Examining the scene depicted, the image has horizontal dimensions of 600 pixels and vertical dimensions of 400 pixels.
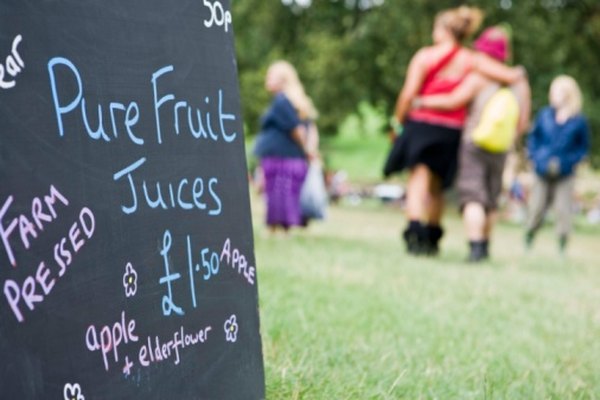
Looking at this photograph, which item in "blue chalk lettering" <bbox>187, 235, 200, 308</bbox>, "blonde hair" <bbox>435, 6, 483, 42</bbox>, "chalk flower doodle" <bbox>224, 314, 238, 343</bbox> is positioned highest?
"blonde hair" <bbox>435, 6, 483, 42</bbox>

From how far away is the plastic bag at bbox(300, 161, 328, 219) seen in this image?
33.4 ft

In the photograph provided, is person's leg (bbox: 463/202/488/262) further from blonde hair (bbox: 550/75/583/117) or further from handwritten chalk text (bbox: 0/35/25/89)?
handwritten chalk text (bbox: 0/35/25/89)

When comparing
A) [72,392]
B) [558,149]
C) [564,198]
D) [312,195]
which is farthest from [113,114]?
[564,198]

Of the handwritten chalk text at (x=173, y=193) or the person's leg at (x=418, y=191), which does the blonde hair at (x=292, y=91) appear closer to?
the person's leg at (x=418, y=191)

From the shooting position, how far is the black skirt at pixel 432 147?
28.6 feet

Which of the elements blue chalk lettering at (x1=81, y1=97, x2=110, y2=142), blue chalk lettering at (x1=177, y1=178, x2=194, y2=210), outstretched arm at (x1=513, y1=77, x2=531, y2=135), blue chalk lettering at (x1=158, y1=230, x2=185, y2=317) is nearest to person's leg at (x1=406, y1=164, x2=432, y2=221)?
outstretched arm at (x1=513, y1=77, x2=531, y2=135)

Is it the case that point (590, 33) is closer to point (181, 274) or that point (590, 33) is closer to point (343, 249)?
point (343, 249)

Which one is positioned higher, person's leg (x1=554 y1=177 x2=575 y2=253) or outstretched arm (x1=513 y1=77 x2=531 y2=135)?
outstretched arm (x1=513 y1=77 x2=531 y2=135)

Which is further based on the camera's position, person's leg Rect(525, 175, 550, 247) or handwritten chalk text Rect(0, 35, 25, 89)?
person's leg Rect(525, 175, 550, 247)

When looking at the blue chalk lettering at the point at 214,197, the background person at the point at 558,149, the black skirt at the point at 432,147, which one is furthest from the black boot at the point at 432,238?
the blue chalk lettering at the point at 214,197

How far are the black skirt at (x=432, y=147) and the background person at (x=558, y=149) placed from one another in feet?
7.67

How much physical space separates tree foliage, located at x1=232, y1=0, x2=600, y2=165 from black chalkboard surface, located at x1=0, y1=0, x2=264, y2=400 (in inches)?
791

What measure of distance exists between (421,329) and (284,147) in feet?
17.9

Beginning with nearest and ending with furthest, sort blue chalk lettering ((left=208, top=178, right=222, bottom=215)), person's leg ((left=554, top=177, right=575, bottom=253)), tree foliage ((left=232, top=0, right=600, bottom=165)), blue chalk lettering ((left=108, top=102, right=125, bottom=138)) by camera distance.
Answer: blue chalk lettering ((left=108, top=102, right=125, bottom=138)), blue chalk lettering ((left=208, top=178, right=222, bottom=215)), person's leg ((left=554, top=177, right=575, bottom=253)), tree foliage ((left=232, top=0, right=600, bottom=165))
